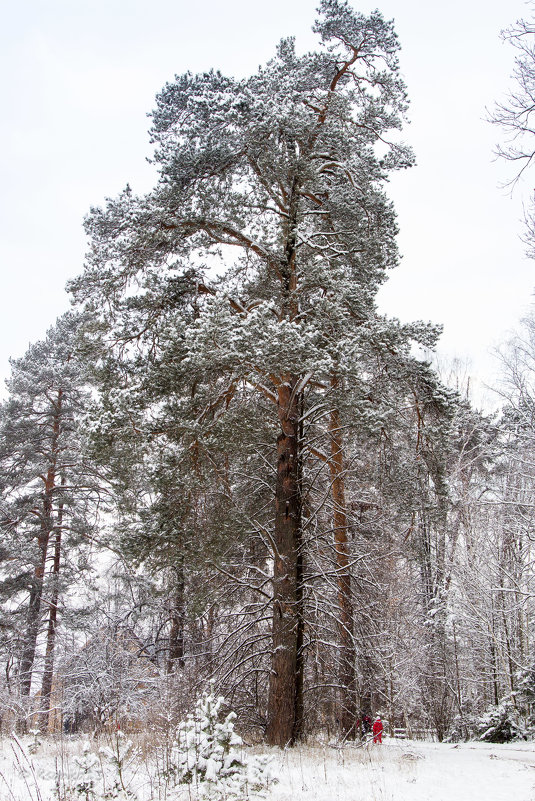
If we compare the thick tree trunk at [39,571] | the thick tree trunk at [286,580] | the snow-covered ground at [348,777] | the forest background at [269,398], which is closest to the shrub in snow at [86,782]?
the snow-covered ground at [348,777]

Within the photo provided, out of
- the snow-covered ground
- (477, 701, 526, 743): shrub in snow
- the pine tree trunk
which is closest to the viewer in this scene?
the snow-covered ground

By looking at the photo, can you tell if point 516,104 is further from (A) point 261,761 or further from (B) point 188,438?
(A) point 261,761

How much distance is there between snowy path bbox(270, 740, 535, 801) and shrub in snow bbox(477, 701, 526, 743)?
4614 millimetres

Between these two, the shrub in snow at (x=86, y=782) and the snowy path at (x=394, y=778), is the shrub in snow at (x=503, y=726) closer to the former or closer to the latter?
the snowy path at (x=394, y=778)

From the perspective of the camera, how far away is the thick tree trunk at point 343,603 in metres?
9.37

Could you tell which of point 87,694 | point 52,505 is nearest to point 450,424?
point 87,694

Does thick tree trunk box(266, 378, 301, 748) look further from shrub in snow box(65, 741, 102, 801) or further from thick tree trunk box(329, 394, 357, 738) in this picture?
shrub in snow box(65, 741, 102, 801)

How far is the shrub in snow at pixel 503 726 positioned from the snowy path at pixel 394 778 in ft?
15.1

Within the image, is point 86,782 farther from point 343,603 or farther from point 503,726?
point 503,726

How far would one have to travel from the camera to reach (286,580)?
864cm

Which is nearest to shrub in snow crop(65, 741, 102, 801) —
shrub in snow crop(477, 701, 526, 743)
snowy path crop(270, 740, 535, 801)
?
snowy path crop(270, 740, 535, 801)

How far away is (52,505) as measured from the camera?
17.1 m

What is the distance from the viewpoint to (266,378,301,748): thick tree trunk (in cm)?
819

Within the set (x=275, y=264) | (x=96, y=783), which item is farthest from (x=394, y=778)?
(x=275, y=264)
